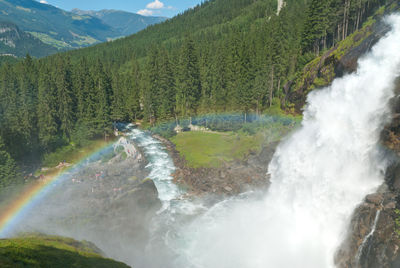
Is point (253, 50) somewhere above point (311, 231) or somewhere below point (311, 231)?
above

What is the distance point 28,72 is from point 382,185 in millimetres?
75174

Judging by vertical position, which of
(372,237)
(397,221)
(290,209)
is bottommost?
(290,209)

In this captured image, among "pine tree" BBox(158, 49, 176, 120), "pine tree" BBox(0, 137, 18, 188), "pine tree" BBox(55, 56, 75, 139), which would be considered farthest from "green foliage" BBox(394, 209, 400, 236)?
"pine tree" BBox(55, 56, 75, 139)

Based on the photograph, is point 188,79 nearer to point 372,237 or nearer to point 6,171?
point 6,171

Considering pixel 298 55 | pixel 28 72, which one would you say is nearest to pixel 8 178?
pixel 28 72

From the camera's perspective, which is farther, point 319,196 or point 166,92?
point 166,92

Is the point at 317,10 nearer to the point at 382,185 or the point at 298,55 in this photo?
the point at 298,55

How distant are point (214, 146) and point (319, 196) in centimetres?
2276

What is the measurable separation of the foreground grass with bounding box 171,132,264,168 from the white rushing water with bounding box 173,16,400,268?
404 inches

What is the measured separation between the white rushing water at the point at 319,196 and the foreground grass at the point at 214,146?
1027 centimetres

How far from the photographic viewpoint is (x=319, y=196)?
931 inches

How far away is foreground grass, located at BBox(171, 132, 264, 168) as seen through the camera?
39.3 meters

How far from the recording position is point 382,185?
19281 mm

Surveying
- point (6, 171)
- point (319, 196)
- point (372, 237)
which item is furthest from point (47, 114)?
point (372, 237)
